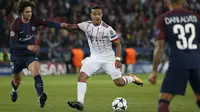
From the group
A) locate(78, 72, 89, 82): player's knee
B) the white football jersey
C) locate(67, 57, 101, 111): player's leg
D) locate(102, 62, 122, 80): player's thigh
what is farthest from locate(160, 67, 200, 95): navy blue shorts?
locate(102, 62, 122, 80): player's thigh

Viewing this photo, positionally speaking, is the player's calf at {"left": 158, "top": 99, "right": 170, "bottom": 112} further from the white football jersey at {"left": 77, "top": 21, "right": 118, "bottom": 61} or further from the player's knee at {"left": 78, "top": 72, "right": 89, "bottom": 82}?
the white football jersey at {"left": 77, "top": 21, "right": 118, "bottom": 61}

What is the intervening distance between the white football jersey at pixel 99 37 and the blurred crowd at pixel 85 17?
14.7 metres

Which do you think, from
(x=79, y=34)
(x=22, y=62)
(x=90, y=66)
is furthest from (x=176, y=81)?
(x=79, y=34)

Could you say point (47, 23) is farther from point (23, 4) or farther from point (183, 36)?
point (183, 36)

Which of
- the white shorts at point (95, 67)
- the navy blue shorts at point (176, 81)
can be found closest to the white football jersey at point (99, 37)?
the white shorts at point (95, 67)

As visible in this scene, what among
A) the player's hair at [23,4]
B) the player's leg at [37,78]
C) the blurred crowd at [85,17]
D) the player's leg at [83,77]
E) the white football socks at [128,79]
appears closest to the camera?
the player's leg at [83,77]

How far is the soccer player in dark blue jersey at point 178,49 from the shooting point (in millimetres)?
7852

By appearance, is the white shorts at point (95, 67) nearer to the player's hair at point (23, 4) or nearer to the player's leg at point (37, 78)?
the player's leg at point (37, 78)

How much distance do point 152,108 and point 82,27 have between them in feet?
7.60

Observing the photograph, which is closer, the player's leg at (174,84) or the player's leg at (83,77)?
the player's leg at (174,84)

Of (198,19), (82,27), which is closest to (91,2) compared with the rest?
(82,27)

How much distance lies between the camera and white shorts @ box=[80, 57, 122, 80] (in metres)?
11.8

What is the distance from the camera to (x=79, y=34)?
28312mm

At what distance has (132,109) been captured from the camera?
39.3 ft
